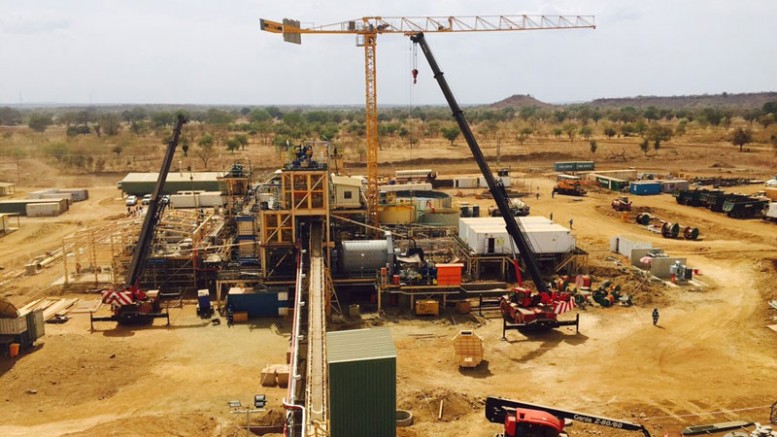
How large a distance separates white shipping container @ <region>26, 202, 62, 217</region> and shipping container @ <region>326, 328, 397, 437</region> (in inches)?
2346

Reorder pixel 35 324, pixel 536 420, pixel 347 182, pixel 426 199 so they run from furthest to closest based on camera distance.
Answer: pixel 426 199 < pixel 347 182 < pixel 35 324 < pixel 536 420

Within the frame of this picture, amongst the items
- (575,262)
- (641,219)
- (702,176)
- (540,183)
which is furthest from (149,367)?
(702,176)

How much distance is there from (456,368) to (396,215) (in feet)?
72.8

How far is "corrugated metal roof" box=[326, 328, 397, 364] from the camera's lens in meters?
17.9

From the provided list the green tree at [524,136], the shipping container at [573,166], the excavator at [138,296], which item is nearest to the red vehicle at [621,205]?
the shipping container at [573,166]

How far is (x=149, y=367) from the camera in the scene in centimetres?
2977

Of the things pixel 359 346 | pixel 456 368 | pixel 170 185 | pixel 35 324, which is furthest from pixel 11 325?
pixel 170 185

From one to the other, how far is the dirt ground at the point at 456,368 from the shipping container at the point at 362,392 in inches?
230

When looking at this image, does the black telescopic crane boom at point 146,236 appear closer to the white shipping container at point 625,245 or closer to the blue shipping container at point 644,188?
the white shipping container at point 625,245

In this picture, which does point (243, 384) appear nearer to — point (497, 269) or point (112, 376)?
point (112, 376)

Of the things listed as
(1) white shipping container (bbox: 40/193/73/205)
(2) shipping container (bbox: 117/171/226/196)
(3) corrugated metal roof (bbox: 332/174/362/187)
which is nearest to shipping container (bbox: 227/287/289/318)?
(3) corrugated metal roof (bbox: 332/174/362/187)

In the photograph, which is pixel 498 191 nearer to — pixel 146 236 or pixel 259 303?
pixel 259 303

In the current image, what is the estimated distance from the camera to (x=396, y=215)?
50375 millimetres

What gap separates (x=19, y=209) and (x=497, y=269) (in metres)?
52.3
